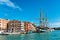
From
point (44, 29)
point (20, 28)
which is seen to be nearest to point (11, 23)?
point (20, 28)

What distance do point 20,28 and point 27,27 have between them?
47.8ft

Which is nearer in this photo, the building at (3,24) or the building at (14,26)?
the building at (14,26)

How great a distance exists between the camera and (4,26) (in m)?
134

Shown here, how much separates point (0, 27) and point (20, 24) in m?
17.4

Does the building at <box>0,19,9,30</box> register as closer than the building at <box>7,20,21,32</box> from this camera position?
No

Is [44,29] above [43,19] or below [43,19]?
below

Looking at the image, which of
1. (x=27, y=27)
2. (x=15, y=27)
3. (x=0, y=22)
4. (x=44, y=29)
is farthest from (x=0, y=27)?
(x=44, y=29)

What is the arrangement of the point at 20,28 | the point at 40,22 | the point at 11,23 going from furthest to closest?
the point at 40,22, the point at 11,23, the point at 20,28

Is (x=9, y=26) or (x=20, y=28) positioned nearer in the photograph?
(x=20, y=28)

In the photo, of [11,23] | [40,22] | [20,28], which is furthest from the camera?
[40,22]

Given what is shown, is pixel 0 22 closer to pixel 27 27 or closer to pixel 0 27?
pixel 0 27

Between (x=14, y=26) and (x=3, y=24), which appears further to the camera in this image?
(x=3, y=24)

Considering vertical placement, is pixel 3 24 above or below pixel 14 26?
above

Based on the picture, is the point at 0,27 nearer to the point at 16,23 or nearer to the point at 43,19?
the point at 16,23
